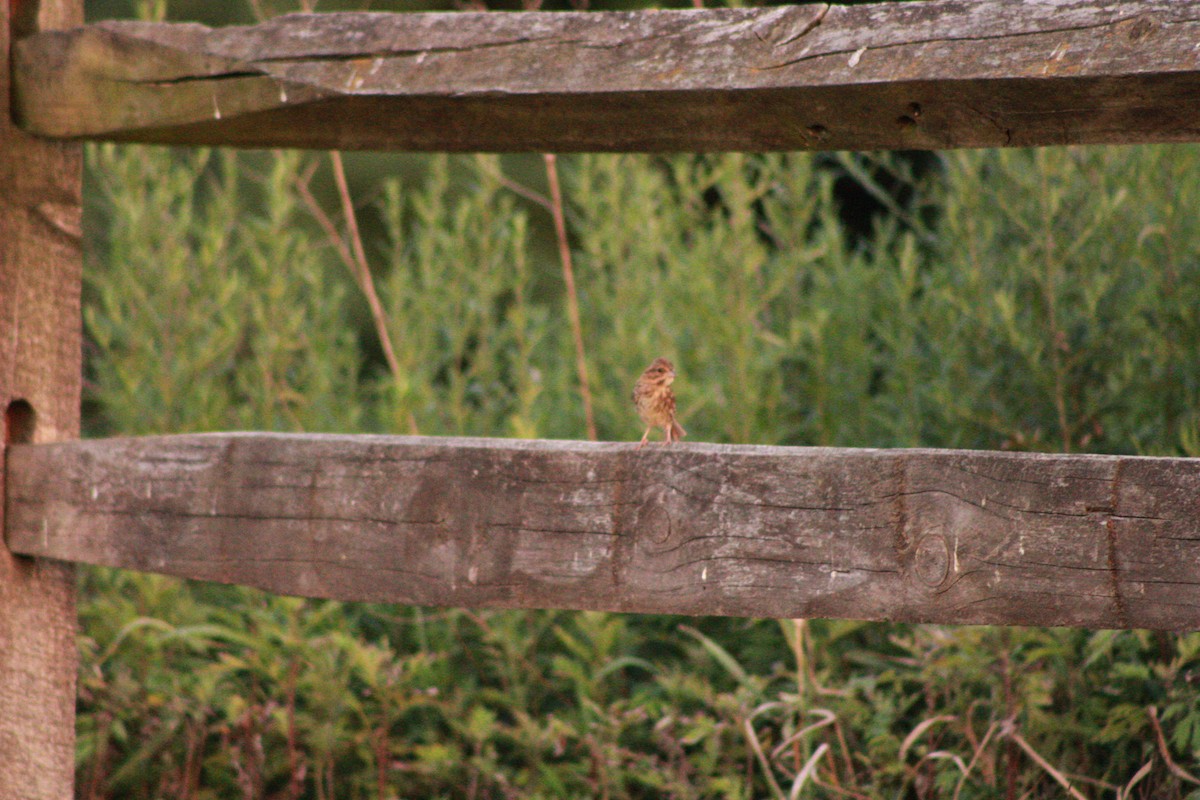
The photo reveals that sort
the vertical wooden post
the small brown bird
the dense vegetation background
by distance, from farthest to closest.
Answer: the dense vegetation background → the small brown bird → the vertical wooden post

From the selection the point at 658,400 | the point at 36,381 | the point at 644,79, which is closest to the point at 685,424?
the point at 658,400

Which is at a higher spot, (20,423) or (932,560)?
(20,423)

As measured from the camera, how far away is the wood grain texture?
153cm

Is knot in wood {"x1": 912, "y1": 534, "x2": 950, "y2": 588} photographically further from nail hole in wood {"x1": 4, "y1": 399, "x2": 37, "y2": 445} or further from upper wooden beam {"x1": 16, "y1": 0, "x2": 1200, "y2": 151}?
nail hole in wood {"x1": 4, "y1": 399, "x2": 37, "y2": 445}

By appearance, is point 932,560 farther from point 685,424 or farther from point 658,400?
point 685,424

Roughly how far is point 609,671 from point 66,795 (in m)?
1.27

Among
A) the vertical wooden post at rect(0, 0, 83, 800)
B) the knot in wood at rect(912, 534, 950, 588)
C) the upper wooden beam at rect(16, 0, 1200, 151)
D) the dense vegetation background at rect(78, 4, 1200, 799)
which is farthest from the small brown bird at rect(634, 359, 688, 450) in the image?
the vertical wooden post at rect(0, 0, 83, 800)

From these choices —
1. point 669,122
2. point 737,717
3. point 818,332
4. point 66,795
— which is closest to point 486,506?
point 669,122

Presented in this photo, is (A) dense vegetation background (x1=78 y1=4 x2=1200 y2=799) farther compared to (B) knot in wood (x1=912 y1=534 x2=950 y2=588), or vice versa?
(A) dense vegetation background (x1=78 y1=4 x2=1200 y2=799)

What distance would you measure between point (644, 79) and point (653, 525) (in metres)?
0.63

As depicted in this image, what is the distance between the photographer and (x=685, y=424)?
3945mm

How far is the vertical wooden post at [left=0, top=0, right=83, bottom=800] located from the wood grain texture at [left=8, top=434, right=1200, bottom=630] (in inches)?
5.2

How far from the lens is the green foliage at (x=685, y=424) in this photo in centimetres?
279

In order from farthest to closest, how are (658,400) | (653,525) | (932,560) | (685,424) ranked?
1. (685,424)
2. (658,400)
3. (653,525)
4. (932,560)
